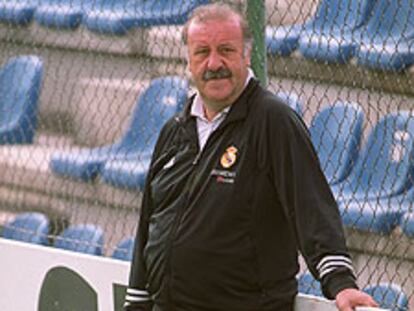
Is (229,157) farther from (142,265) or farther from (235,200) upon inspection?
(142,265)

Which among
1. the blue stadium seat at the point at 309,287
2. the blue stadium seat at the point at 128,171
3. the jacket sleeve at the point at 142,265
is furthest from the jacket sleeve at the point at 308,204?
the blue stadium seat at the point at 128,171

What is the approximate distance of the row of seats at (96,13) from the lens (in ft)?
20.3

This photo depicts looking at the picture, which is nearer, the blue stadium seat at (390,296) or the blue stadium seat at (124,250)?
the blue stadium seat at (390,296)

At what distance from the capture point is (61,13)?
6.89 meters

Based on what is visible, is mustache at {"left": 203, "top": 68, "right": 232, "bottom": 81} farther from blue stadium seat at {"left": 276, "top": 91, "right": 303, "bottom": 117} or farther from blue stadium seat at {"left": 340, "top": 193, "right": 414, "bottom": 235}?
blue stadium seat at {"left": 276, "top": 91, "right": 303, "bottom": 117}

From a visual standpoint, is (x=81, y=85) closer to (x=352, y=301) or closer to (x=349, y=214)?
(x=349, y=214)

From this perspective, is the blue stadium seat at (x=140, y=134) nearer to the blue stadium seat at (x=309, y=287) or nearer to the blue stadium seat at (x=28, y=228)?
the blue stadium seat at (x=28, y=228)

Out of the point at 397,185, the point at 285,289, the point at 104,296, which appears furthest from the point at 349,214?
the point at 285,289

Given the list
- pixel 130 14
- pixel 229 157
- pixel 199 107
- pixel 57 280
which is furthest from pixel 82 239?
pixel 229 157

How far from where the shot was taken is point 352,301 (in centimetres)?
339

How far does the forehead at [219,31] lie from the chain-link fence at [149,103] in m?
0.30

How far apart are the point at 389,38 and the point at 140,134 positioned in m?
1.52

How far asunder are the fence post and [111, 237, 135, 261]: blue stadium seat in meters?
1.14

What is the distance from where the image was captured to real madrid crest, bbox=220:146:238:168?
364 centimetres
